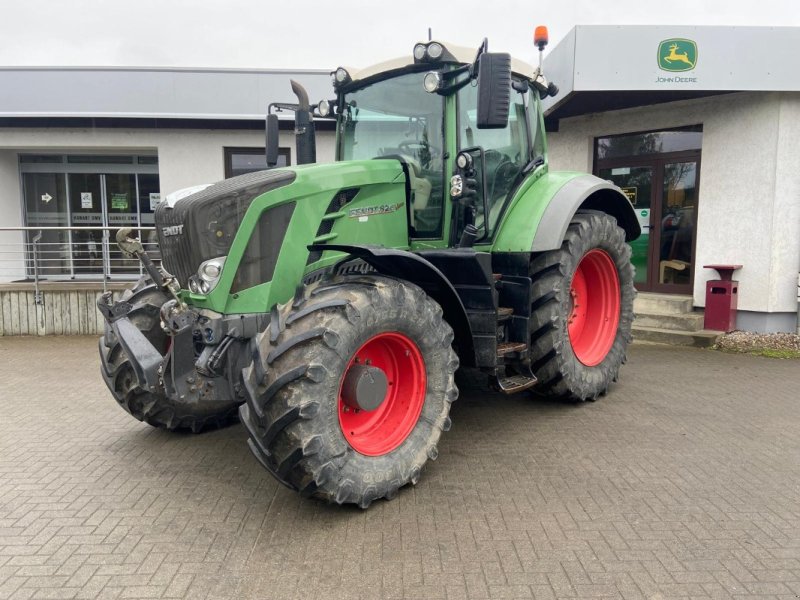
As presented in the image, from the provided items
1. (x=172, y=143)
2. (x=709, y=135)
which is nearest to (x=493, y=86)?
(x=709, y=135)

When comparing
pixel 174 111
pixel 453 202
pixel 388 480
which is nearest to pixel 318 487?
pixel 388 480

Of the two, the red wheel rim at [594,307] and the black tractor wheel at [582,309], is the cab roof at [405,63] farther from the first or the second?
the red wheel rim at [594,307]

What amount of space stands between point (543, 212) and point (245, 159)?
7900 mm

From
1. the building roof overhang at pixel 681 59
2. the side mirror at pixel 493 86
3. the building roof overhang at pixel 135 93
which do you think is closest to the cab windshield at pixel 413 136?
the side mirror at pixel 493 86

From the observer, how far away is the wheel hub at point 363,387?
10.4ft

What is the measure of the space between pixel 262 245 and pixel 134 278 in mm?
7777

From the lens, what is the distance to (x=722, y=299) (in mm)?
7676

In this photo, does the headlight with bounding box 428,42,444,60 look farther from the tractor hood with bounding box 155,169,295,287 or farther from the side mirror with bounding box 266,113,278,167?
the side mirror with bounding box 266,113,278,167

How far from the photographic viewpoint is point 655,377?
19.6 ft

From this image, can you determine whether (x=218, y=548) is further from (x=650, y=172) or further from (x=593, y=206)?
(x=650, y=172)

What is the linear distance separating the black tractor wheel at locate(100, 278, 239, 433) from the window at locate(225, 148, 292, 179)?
709cm

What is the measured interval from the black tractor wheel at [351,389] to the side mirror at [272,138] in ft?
6.19

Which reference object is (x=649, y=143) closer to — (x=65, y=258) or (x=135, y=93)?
(x=135, y=93)

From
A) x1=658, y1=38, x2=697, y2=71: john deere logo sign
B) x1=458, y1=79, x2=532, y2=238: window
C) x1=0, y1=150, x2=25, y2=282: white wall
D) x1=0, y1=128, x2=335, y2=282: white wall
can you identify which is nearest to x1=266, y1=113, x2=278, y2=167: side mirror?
x1=458, y1=79, x2=532, y2=238: window
